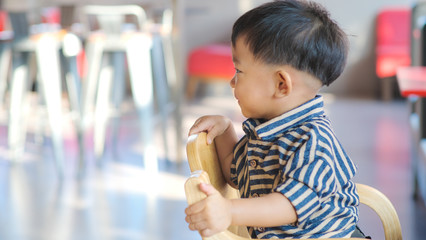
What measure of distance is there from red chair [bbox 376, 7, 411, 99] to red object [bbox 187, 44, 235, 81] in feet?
5.06

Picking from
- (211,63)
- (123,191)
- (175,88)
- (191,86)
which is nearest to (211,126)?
(123,191)

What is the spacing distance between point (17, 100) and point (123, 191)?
45.5 inches

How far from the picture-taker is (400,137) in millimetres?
4480

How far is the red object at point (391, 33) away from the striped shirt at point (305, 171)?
5.46 m

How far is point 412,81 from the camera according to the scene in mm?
2463

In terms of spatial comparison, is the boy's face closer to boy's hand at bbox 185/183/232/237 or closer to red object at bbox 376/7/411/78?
boy's hand at bbox 185/183/232/237

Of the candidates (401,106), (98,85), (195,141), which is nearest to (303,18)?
(195,141)

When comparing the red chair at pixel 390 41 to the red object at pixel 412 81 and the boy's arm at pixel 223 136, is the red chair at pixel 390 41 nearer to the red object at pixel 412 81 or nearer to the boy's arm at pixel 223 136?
the red object at pixel 412 81

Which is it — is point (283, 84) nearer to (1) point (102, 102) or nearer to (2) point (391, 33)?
(1) point (102, 102)

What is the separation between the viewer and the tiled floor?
2.69m

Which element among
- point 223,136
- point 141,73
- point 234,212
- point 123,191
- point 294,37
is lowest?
point 123,191

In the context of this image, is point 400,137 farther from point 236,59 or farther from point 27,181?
point 236,59

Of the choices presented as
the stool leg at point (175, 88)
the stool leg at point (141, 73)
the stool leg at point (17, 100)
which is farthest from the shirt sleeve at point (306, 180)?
the stool leg at point (17, 100)

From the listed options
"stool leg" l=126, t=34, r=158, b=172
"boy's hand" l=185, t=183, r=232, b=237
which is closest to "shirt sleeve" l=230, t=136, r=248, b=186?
"boy's hand" l=185, t=183, r=232, b=237
